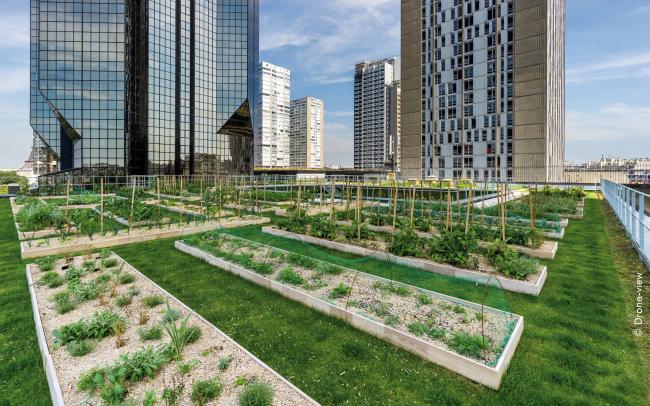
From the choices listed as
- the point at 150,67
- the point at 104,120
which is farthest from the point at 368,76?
the point at 104,120

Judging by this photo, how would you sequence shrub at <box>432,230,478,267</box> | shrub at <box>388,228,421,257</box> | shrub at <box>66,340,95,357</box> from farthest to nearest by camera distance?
shrub at <box>388,228,421,257</box>
shrub at <box>432,230,478,267</box>
shrub at <box>66,340,95,357</box>

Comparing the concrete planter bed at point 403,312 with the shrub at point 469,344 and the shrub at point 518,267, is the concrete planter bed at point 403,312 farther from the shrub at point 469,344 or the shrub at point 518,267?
the shrub at point 518,267

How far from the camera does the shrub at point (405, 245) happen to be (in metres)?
8.12

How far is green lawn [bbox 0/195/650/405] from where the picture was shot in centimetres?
345

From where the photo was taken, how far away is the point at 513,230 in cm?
929

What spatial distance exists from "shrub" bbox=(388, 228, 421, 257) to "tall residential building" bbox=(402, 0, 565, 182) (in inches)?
1843

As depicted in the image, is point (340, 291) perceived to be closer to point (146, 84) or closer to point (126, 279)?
point (126, 279)

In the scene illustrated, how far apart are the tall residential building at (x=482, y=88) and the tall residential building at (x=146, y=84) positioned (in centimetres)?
3219

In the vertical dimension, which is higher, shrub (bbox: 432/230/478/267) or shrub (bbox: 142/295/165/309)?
shrub (bbox: 432/230/478/267)

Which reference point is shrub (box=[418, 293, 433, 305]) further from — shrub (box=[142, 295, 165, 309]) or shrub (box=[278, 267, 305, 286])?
shrub (box=[142, 295, 165, 309])

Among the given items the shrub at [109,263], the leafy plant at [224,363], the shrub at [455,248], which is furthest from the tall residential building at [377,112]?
the leafy plant at [224,363]

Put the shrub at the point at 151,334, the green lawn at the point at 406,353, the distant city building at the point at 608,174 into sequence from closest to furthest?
the green lawn at the point at 406,353 < the shrub at the point at 151,334 < the distant city building at the point at 608,174

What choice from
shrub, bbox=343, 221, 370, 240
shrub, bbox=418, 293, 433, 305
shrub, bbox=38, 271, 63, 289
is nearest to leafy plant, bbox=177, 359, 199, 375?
shrub, bbox=418, 293, 433, 305

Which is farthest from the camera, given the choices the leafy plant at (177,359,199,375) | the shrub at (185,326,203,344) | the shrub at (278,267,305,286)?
the shrub at (278,267,305,286)
